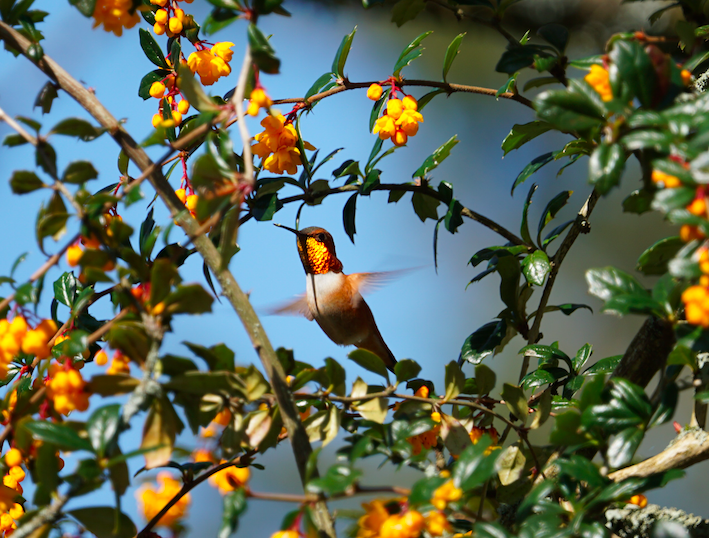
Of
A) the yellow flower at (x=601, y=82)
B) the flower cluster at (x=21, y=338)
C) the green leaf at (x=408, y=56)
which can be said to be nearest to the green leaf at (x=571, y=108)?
the yellow flower at (x=601, y=82)

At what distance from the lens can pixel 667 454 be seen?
806 mm

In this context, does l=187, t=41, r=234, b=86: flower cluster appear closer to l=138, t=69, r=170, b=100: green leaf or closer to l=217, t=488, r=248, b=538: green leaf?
l=138, t=69, r=170, b=100: green leaf

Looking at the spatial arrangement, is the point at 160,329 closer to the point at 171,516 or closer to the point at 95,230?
the point at 95,230

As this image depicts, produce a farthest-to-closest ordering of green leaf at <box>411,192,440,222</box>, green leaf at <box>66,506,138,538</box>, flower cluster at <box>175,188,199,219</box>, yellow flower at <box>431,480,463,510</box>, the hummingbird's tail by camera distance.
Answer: the hummingbird's tail
green leaf at <box>411,192,440,222</box>
flower cluster at <box>175,188,199,219</box>
green leaf at <box>66,506,138,538</box>
yellow flower at <box>431,480,463,510</box>

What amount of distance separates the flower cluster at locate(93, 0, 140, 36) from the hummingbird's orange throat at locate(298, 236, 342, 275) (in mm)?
793

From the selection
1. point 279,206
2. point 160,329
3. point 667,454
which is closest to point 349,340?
point 279,206

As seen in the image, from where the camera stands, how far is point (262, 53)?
622 millimetres

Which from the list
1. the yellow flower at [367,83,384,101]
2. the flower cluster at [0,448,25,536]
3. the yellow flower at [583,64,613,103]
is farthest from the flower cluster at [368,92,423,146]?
the flower cluster at [0,448,25,536]

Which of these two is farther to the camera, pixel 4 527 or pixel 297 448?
pixel 4 527

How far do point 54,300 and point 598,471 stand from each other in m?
0.95

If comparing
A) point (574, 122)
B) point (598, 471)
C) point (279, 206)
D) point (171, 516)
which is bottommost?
point (598, 471)

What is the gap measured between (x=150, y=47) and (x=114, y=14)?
34cm

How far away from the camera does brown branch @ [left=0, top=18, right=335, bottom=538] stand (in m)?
0.65

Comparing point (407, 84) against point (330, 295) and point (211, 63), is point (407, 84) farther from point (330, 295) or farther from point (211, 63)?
point (330, 295)
